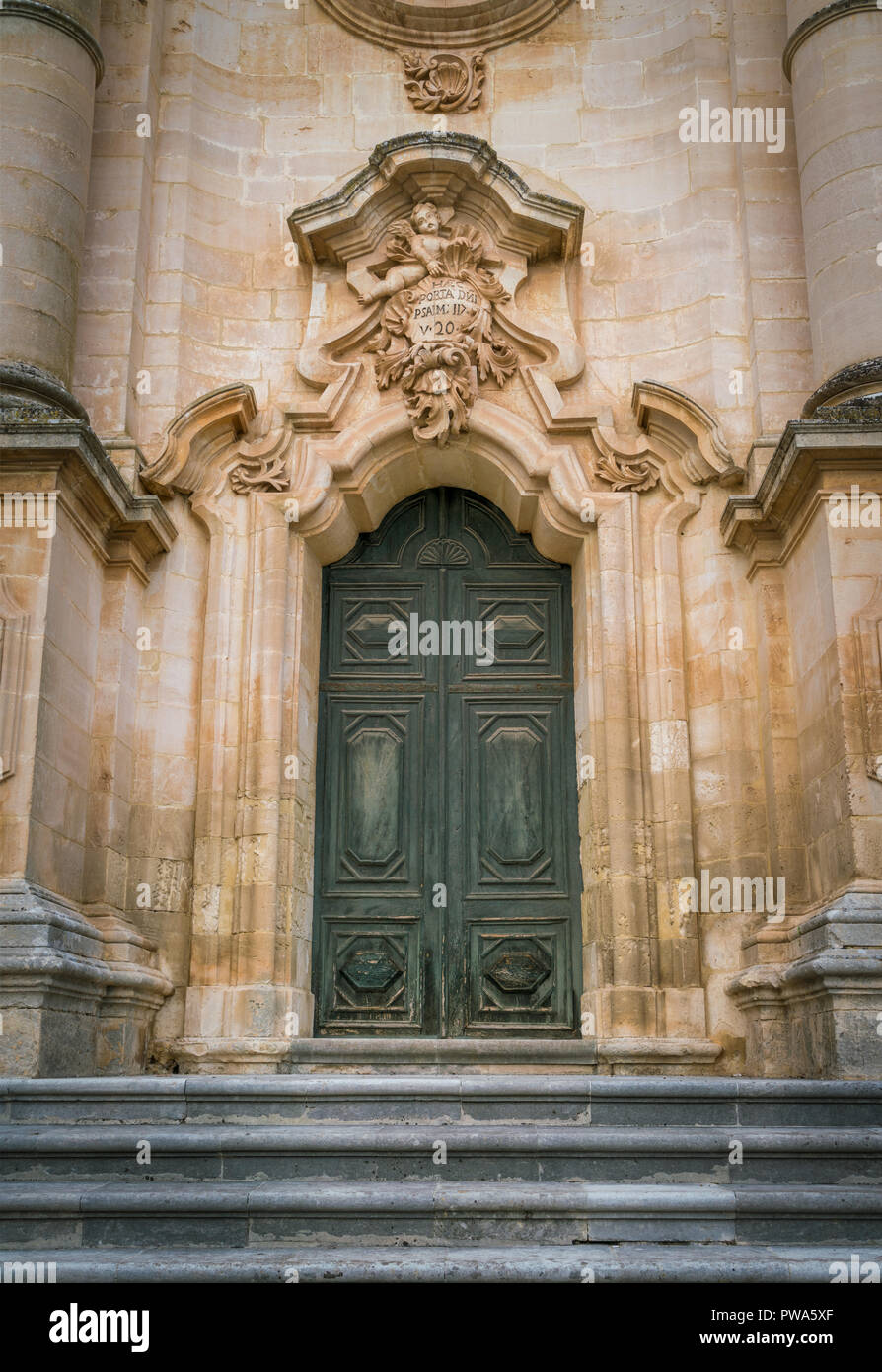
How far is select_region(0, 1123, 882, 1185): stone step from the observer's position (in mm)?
4965

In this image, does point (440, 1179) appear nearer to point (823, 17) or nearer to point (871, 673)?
point (871, 673)

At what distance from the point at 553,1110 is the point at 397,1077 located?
672 mm

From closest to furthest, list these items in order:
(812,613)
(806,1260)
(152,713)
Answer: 1. (806,1260)
2. (812,613)
3. (152,713)

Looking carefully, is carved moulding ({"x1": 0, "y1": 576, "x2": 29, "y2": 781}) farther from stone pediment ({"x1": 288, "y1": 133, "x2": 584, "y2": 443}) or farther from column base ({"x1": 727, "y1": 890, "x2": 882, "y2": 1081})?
A: column base ({"x1": 727, "y1": 890, "x2": 882, "y2": 1081})

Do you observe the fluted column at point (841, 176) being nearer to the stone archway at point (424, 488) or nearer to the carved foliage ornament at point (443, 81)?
the stone archway at point (424, 488)

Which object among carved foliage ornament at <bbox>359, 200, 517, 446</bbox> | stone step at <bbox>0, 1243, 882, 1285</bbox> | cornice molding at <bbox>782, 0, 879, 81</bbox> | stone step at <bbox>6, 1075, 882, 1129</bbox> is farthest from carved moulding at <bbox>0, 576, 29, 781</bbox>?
cornice molding at <bbox>782, 0, 879, 81</bbox>

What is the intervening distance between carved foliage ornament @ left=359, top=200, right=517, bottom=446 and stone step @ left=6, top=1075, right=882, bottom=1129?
4613mm

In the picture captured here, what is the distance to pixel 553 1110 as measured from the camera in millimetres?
5406

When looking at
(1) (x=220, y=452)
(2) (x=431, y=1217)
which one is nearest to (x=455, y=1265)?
(2) (x=431, y=1217)

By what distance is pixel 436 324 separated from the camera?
28.5ft

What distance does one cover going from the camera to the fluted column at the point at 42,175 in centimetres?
778
